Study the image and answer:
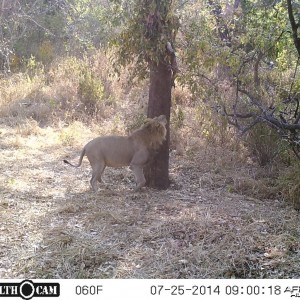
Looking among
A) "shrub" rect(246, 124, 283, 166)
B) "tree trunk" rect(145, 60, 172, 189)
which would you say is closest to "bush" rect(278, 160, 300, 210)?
"shrub" rect(246, 124, 283, 166)

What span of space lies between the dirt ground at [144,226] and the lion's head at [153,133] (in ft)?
2.06

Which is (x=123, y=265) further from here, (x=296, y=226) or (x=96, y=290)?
(x=296, y=226)

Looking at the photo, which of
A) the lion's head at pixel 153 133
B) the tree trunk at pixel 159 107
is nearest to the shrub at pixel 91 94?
the tree trunk at pixel 159 107

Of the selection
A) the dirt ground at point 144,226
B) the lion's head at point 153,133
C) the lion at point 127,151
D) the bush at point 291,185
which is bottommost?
the dirt ground at point 144,226

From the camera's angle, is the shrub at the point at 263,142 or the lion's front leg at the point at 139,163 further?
the shrub at the point at 263,142

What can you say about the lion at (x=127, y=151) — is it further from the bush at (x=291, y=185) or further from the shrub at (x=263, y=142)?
the shrub at (x=263, y=142)

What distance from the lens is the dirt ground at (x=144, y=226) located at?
168 inches

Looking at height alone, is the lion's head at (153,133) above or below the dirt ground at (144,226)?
→ above

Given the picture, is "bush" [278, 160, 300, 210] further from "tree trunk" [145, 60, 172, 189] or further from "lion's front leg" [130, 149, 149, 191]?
"lion's front leg" [130, 149, 149, 191]

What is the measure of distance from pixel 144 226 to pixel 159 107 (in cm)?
179

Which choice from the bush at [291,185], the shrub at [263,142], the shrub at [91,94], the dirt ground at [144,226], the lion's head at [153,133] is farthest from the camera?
the shrub at [91,94]

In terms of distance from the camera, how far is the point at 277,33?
5918mm

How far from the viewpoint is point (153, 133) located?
6.17 metres

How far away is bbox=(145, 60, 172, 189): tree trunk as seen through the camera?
20.3ft
